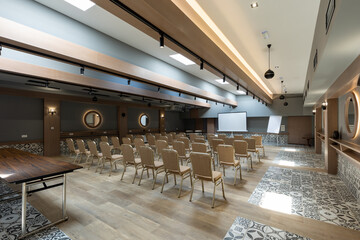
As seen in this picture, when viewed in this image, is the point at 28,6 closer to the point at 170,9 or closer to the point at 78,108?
the point at 170,9

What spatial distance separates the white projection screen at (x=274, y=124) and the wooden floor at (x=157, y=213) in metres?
9.19

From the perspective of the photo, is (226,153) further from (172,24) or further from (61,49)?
(61,49)

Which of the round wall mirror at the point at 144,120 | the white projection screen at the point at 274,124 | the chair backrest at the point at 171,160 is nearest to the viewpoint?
the chair backrest at the point at 171,160

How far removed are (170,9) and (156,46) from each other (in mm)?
2761

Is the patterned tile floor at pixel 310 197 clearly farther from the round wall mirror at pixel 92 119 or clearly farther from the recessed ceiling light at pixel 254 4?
the round wall mirror at pixel 92 119

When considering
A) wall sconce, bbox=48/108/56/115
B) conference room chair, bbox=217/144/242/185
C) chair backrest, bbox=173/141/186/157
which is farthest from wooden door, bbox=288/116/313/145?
wall sconce, bbox=48/108/56/115

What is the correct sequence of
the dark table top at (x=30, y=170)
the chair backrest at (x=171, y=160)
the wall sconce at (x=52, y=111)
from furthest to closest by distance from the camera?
1. the wall sconce at (x=52, y=111)
2. the chair backrest at (x=171, y=160)
3. the dark table top at (x=30, y=170)

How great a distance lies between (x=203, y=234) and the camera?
7.70ft

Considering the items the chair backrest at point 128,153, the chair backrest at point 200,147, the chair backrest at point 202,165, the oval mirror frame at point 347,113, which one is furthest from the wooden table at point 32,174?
the oval mirror frame at point 347,113

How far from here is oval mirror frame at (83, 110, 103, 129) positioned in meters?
9.88

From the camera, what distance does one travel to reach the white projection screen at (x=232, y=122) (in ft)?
43.2

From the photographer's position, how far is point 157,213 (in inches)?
114

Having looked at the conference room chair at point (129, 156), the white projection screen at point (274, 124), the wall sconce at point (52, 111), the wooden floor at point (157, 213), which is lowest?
the wooden floor at point (157, 213)

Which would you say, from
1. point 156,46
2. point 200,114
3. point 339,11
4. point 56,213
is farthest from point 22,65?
point 200,114
